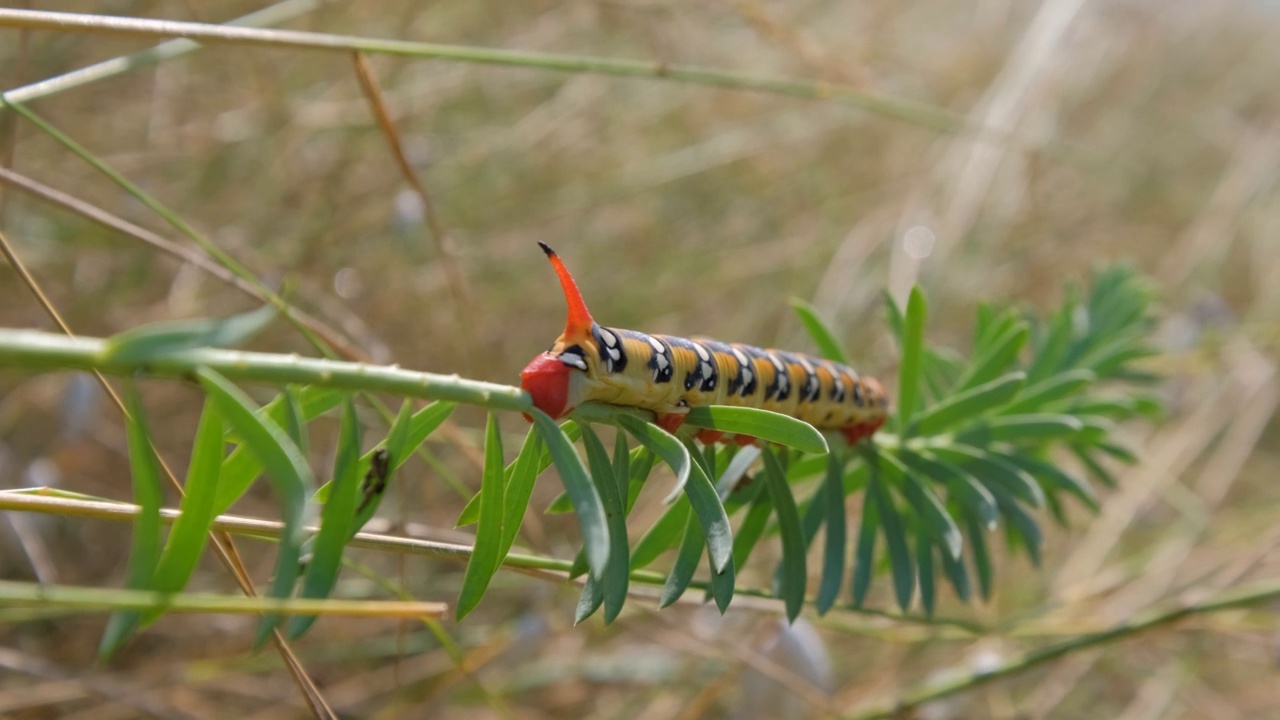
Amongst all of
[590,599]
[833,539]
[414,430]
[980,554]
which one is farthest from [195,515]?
[980,554]

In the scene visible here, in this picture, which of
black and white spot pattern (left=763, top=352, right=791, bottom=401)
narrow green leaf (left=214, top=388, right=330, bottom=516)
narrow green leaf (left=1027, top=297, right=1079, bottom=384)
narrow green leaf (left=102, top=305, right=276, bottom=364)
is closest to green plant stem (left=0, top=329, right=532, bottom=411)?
narrow green leaf (left=102, top=305, right=276, bottom=364)

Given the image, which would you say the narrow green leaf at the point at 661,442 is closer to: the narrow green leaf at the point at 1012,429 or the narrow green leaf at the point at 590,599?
the narrow green leaf at the point at 590,599

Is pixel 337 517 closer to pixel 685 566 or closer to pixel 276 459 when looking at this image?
pixel 276 459

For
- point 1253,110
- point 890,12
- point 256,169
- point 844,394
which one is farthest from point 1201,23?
point 844,394

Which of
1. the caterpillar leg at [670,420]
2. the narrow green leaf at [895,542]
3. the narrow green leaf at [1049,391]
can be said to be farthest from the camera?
the narrow green leaf at [1049,391]

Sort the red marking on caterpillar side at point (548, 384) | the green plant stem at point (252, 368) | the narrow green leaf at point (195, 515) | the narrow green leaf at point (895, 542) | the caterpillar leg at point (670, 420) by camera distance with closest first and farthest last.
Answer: the green plant stem at point (252, 368), the narrow green leaf at point (195, 515), the red marking on caterpillar side at point (548, 384), the caterpillar leg at point (670, 420), the narrow green leaf at point (895, 542)

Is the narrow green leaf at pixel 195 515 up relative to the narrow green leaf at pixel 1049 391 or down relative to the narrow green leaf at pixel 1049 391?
Result: down

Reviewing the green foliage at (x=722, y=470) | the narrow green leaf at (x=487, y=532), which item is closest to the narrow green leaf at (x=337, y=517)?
the green foliage at (x=722, y=470)
